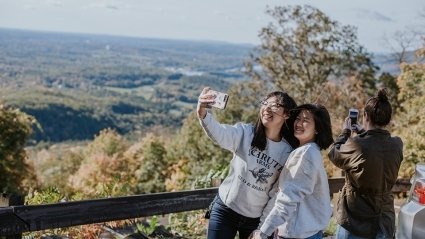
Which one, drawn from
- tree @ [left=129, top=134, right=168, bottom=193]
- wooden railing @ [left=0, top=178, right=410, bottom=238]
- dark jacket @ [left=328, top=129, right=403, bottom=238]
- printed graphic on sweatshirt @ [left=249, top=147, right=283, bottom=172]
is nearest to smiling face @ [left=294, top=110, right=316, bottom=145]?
printed graphic on sweatshirt @ [left=249, top=147, right=283, bottom=172]

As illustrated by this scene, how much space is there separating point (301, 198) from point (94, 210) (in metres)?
1.89

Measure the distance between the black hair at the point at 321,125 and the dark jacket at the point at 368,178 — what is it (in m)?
0.54

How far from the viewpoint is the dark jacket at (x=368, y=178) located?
3688 millimetres

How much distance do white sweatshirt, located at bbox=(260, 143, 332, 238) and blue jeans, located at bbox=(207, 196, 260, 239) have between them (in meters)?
0.40

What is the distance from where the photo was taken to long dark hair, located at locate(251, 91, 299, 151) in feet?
11.1

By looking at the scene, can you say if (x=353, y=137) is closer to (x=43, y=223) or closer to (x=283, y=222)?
(x=283, y=222)

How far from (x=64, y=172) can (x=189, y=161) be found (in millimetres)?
27405

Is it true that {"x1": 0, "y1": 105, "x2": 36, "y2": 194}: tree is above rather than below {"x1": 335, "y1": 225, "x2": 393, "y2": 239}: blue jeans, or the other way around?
below

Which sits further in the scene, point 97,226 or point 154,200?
point 97,226

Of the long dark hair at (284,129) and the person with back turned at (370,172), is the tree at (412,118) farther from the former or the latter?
the long dark hair at (284,129)

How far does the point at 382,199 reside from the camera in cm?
381

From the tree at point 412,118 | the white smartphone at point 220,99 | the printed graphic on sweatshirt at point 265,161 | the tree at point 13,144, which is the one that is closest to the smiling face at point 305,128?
Result: the printed graphic on sweatshirt at point 265,161

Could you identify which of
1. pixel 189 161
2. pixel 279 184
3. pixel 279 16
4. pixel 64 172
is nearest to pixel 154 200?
pixel 279 184

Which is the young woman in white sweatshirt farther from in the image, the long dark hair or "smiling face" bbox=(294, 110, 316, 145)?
the long dark hair
